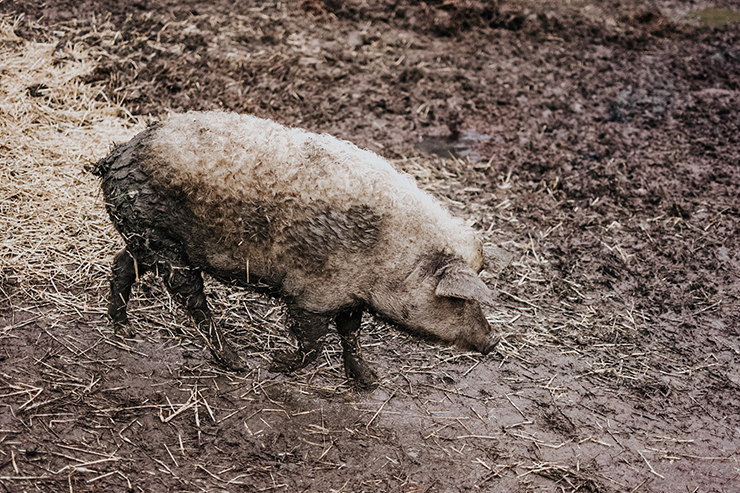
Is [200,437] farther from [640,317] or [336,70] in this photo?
[336,70]

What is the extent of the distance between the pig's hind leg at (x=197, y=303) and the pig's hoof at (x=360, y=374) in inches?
27.2

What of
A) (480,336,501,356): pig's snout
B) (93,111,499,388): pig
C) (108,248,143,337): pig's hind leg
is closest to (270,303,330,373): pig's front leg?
(93,111,499,388): pig

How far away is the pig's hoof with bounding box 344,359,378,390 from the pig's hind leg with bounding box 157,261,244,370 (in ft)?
2.27

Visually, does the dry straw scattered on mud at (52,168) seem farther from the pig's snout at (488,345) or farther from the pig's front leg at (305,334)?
the pig's snout at (488,345)

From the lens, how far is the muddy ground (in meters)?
3.82

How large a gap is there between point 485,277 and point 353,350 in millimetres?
1774

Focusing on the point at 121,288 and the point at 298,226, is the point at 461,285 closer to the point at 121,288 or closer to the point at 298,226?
the point at 298,226

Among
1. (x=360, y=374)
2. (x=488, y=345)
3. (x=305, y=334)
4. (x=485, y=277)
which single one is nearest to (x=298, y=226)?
(x=305, y=334)

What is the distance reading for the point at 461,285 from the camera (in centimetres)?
372

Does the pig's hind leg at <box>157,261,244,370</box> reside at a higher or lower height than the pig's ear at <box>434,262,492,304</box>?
lower

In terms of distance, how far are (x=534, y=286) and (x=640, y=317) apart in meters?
0.86

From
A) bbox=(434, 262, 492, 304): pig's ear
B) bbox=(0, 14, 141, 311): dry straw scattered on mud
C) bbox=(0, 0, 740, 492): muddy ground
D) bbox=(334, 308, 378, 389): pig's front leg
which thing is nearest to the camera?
bbox=(434, 262, 492, 304): pig's ear

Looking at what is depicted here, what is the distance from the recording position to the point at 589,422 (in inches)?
173

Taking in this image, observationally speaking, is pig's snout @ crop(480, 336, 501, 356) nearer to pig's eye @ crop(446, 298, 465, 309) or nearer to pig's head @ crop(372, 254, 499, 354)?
pig's head @ crop(372, 254, 499, 354)
